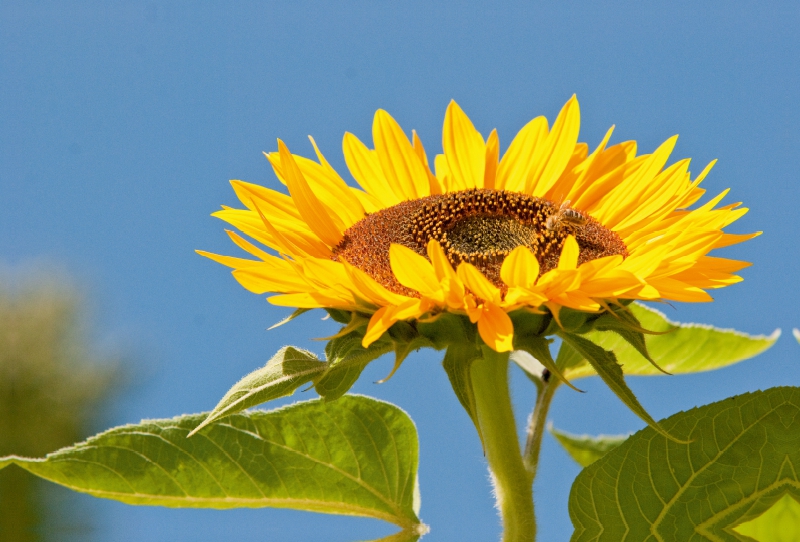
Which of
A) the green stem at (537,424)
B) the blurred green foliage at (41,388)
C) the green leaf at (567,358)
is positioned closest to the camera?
the green stem at (537,424)

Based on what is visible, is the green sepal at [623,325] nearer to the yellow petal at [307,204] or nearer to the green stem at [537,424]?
the green stem at [537,424]

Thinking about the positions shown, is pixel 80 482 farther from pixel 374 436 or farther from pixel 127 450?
pixel 374 436

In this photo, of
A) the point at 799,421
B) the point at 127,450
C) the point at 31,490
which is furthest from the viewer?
the point at 31,490

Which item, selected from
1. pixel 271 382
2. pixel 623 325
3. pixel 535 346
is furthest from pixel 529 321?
pixel 271 382

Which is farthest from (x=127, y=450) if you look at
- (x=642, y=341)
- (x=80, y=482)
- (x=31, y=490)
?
(x=31, y=490)

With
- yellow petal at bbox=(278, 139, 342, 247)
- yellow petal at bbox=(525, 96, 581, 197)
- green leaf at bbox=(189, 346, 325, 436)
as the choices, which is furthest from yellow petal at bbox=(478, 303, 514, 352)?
yellow petal at bbox=(525, 96, 581, 197)

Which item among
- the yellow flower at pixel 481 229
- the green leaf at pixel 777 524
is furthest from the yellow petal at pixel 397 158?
the green leaf at pixel 777 524
